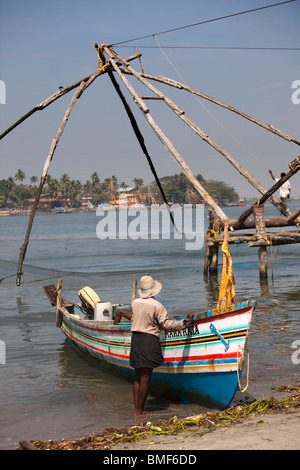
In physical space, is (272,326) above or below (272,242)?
below

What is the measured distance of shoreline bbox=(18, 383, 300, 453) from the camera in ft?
15.8

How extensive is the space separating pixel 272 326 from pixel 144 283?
18.2 ft

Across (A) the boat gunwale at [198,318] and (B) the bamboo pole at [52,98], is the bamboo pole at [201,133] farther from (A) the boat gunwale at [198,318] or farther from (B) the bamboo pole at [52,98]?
(A) the boat gunwale at [198,318]

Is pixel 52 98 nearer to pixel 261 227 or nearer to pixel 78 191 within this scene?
pixel 261 227

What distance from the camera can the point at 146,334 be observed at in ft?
21.3

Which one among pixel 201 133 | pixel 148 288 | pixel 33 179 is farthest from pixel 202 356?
pixel 33 179

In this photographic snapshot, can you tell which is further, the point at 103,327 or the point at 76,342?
the point at 76,342

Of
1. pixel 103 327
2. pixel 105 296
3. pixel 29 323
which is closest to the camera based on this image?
pixel 103 327

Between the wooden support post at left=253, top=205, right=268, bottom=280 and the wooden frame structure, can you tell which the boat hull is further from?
the wooden support post at left=253, top=205, right=268, bottom=280

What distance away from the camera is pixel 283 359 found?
28.7 feet

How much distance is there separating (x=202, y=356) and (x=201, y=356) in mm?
13

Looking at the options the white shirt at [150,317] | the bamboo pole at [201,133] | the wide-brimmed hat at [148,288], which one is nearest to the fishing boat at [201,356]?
the white shirt at [150,317]
